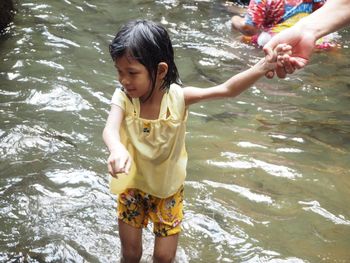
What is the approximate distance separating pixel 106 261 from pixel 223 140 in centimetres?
180

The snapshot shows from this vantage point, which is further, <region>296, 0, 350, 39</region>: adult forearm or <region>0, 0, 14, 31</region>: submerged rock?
<region>0, 0, 14, 31</region>: submerged rock

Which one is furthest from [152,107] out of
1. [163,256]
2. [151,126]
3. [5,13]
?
[5,13]

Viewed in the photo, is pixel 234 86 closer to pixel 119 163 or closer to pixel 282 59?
pixel 282 59

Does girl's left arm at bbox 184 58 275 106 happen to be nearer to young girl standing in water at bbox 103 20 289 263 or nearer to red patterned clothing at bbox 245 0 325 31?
young girl standing in water at bbox 103 20 289 263

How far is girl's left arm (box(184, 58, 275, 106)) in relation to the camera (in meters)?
2.29

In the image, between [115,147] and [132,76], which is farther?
[132,76]

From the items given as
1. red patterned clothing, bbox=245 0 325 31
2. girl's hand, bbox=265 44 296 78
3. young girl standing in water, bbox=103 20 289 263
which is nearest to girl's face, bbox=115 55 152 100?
young girl standing in water, bbox=103 20 289 263

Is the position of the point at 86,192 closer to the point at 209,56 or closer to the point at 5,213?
the point at 5,213

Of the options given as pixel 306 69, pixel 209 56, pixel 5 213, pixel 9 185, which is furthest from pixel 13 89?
pixel 306 69

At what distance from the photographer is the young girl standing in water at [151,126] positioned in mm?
2297

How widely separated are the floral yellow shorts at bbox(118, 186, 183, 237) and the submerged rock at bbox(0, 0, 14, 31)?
16.1 ft

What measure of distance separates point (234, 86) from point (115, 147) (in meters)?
0.63

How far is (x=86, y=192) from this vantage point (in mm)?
3619

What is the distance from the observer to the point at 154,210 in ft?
8.75
